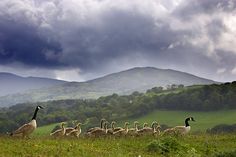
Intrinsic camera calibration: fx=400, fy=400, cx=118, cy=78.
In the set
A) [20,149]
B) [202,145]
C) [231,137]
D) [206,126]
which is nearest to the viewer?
[20,149]

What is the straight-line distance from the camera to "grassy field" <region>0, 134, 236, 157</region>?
21938mm

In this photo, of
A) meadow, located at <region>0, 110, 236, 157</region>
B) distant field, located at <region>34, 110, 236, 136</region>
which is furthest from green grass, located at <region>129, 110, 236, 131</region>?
meadow, located at <region>0, 110, 236, 157</region>

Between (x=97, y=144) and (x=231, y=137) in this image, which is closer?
(x=97, y=144)

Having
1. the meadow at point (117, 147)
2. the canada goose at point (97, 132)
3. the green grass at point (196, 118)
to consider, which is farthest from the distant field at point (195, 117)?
the meadow at point (117, 147)

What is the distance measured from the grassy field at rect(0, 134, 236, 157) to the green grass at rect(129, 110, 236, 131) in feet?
316

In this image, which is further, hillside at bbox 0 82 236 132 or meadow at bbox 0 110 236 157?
hillside at bbox 0 82 236 132

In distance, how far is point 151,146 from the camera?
26891 mm

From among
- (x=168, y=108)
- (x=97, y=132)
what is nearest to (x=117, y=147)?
(x=97, y=132)

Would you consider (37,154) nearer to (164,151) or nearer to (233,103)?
(164,151)

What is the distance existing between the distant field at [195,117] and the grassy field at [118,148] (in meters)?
Result: 96.1

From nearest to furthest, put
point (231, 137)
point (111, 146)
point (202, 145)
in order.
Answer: point (111, 146) < point (202, 145) < point (231, 137)

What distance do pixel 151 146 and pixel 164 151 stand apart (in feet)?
3.03

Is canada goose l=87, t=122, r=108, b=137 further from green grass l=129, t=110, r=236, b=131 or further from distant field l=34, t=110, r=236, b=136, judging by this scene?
green grass l=129, t=110, r=236, b=131

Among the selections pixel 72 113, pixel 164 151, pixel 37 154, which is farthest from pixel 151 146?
pixel 72 113
